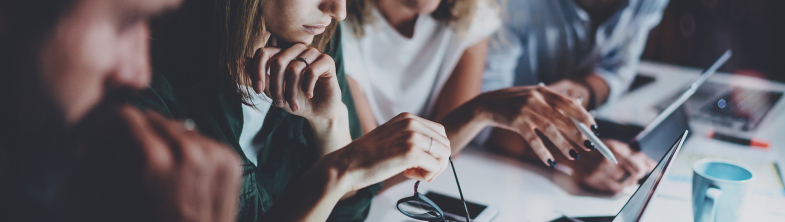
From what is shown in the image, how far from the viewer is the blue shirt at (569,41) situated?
145 cm

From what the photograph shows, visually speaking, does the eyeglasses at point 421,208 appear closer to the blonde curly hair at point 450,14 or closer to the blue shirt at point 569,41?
the blonde curly hair at point 450,14

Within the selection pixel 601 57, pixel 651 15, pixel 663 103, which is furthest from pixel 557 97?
pixel 651 15

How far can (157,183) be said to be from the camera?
276 mm

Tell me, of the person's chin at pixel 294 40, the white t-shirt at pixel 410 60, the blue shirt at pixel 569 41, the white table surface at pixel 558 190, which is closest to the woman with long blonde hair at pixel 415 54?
the white t-shirt at pixel 410 60

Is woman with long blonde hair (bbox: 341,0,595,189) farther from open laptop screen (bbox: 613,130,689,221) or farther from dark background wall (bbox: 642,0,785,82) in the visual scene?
dark background wall (bbox: 642,0,785,82)

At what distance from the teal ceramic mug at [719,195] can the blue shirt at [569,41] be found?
26.8 inches

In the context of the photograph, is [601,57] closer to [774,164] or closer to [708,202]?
[774,164]

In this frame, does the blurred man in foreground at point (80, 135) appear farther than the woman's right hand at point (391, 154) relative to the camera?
No

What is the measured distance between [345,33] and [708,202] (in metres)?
0.70

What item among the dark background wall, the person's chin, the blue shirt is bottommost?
the person's chin

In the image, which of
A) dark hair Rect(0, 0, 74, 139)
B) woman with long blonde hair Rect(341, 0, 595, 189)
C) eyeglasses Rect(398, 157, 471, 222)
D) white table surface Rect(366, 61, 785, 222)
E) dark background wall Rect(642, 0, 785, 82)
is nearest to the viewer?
dark hair Rect(0, 0, 74, 139)

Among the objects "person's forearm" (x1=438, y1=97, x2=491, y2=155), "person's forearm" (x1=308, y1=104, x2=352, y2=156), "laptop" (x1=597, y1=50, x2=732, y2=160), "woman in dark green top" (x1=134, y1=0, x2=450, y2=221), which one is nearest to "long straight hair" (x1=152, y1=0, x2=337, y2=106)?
"woman in dark green top" (x1=134, y1=0, x2=450, y2=221)

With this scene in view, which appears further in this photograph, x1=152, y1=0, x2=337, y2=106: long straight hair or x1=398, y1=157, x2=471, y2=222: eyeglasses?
x1=398, y1=157, x2=471, y2=222: eyeglasses

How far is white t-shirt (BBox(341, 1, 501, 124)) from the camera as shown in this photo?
1.07m
